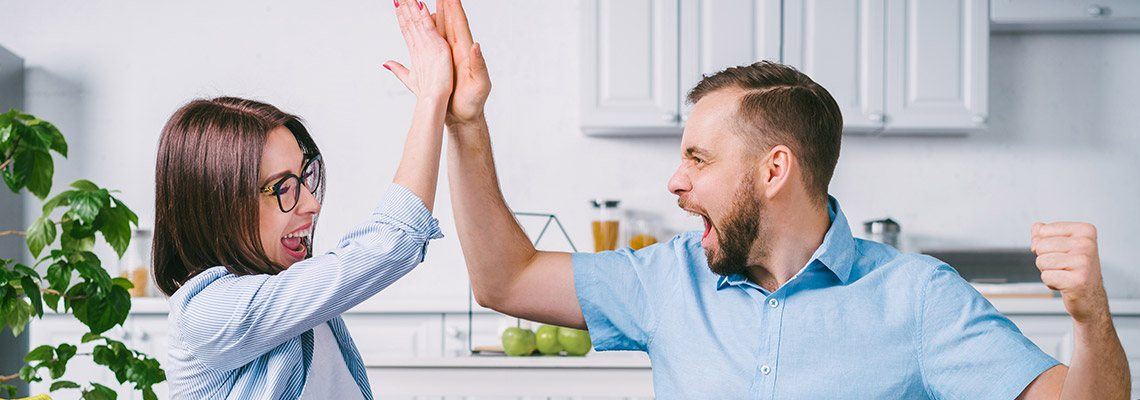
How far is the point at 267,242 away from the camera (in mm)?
1259

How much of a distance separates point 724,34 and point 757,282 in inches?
78.8

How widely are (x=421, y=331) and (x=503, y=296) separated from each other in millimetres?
2100

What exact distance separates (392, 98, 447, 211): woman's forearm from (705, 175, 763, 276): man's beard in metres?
0.43

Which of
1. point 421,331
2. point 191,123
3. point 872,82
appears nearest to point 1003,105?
point 872,82

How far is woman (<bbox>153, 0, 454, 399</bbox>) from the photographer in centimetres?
113

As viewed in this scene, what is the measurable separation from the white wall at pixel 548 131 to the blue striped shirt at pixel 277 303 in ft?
8.08

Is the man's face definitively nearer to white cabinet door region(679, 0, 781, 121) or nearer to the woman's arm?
the woman's arm

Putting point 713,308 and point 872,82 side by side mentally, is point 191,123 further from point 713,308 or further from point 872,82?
point 872,82

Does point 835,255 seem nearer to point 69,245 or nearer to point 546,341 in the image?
point 546,341

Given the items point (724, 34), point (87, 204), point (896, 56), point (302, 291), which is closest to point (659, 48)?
point (724, 34)

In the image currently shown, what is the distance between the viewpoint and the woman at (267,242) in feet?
3.71

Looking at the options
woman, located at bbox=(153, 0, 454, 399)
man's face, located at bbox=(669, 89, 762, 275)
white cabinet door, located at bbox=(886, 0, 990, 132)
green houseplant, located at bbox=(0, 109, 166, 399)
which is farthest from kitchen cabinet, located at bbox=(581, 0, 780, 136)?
woman, located at bbox=(153, 0, 454, 399)

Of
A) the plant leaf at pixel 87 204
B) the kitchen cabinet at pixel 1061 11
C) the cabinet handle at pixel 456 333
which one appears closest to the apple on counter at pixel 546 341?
the cabinet handle at pixel 456 333

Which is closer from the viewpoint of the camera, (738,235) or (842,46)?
(738,235)
